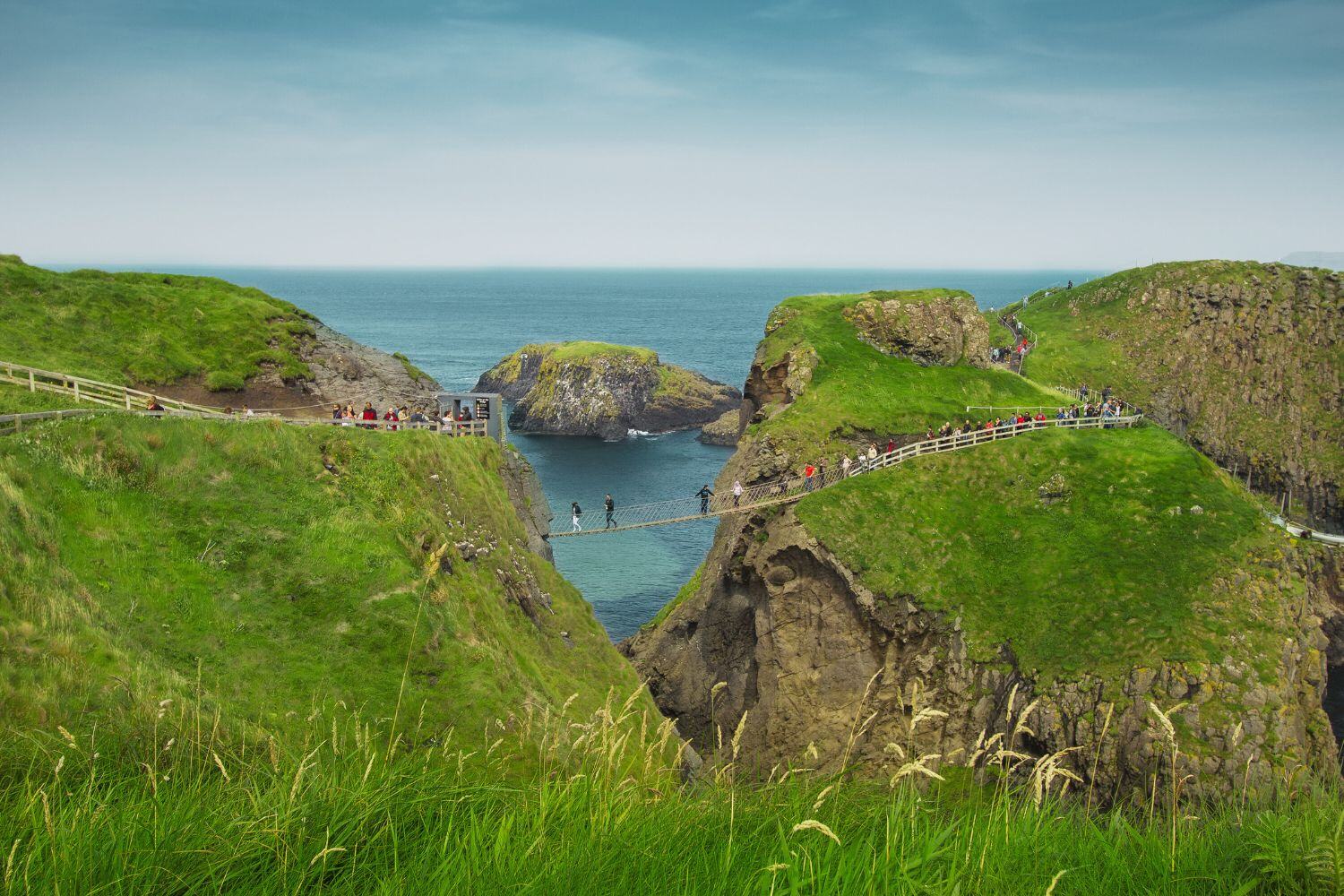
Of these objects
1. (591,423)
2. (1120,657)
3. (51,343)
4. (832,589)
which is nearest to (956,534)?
(832,589)

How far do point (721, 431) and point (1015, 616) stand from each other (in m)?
78.7

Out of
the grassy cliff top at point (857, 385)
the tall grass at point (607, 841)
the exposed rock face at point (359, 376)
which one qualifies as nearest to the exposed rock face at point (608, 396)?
the grassy cliff top at point (857, 385)

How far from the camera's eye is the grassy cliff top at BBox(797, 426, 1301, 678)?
34469 mm

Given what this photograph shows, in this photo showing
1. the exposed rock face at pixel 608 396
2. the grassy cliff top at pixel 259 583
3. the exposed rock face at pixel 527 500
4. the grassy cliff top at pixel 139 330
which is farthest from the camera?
the exposed rock face at pixel 608 396

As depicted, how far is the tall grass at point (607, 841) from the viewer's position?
613 centimetres

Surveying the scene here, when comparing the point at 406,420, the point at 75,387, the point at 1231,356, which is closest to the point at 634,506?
the point at 406,420

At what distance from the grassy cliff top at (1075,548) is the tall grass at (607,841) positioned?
29.3m

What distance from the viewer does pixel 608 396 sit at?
391 ft

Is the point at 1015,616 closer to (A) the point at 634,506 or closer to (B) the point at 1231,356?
(A) the point at 634,506

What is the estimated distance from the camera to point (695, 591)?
1928 inches

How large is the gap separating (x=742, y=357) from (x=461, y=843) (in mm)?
171525

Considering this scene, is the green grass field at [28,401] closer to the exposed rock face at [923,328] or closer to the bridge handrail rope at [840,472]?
the bridge handrail rope at [840,472]

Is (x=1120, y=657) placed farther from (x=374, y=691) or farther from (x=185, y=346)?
(x=185, y=346)

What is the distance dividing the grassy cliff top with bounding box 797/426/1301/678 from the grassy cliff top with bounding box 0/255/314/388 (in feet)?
95.3
